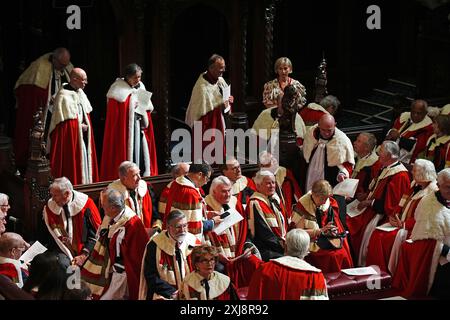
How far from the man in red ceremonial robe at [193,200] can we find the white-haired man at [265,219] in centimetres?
45

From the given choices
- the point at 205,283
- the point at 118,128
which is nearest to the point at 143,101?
the point at 118,128

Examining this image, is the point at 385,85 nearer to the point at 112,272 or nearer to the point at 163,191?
the point at 163,191

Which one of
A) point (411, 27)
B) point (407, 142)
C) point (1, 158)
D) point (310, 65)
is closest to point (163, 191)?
point (1, 158)

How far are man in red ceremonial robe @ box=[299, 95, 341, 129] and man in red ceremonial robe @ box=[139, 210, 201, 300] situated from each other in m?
4.16

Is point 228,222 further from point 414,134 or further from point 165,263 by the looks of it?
point 414,134

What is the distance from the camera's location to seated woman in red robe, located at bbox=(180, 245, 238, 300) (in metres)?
11.3

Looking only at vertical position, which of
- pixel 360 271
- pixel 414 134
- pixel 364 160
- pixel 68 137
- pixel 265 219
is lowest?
pixel 360 271

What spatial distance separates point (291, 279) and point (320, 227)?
7.02 feet

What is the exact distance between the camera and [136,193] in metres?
13.4

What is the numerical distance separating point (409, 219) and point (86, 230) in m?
3.42

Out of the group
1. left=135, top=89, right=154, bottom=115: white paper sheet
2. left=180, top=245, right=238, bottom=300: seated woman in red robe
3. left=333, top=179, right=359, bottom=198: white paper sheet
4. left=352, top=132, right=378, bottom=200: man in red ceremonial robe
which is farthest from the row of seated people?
left=135, top=89, right=154, bottom=115: white paper sheet

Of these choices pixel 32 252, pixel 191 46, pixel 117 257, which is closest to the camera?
pixel 117 257

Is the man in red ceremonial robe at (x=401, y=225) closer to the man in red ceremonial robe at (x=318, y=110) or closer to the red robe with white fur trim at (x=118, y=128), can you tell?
the man in red ceremonial robe at (x=318, y=110)

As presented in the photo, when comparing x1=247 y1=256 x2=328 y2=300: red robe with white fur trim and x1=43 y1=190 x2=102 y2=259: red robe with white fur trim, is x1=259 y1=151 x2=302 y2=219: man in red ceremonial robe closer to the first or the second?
x1=43 y1=190 x2=102 y2=259: red robe with white fur trim
